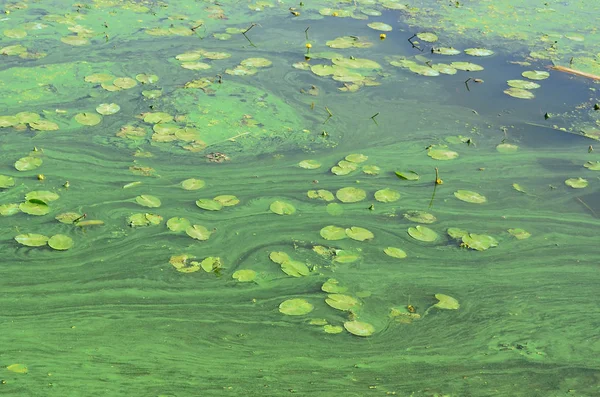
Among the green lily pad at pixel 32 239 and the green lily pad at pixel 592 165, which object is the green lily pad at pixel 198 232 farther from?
the green lily pad at pixel 592 165

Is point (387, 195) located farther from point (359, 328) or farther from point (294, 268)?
point (359, 328)

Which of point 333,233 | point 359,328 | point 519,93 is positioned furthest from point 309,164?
point 519,93

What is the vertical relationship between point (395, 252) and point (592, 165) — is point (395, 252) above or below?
below

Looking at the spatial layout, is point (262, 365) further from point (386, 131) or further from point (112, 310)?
point (386, 131)

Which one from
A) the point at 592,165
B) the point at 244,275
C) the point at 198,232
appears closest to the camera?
the point at 244,275

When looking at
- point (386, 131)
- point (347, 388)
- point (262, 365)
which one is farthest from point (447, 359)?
point (386, 131)

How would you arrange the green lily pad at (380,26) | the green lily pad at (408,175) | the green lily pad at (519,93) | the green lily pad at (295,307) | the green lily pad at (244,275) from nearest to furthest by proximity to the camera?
the green lily pad at (295,307) → the green lily pad at (244,275) → the green lily pad at (408,175) → the green lily pad at (519,93) → the green lily pad at (380,26)

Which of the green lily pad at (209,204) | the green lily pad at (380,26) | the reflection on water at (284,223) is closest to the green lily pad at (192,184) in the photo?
the reflection on water at (284,223)
